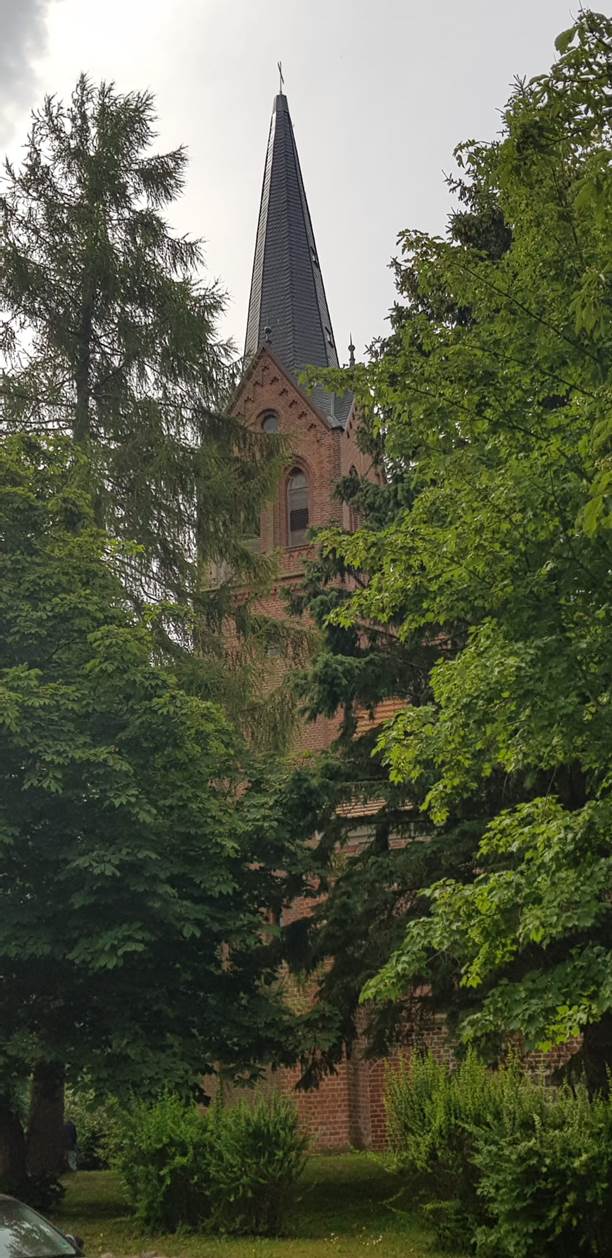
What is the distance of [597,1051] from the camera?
13.1 meters

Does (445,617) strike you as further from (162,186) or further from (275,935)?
(162,186)

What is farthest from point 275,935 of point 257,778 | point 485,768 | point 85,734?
point 485,768

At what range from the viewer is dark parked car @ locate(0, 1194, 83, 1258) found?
7.85 metres

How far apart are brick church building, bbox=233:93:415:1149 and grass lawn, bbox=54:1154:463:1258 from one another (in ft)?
24.5

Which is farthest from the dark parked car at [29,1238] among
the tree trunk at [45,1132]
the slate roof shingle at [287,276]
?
the slate roof shingle at [287,276]

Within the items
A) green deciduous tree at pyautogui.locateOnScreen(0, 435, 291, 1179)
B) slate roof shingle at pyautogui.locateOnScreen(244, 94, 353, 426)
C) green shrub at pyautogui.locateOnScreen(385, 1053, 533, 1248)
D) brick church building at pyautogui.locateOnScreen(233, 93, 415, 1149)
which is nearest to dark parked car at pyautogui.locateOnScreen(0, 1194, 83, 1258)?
green shrub at pyautogui.locateOnScreen(385, 1053, 533, 1248)

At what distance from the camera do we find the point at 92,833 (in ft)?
46.9

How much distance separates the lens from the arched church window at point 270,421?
35.4 m

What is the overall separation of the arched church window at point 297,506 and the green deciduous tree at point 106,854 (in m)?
17.2

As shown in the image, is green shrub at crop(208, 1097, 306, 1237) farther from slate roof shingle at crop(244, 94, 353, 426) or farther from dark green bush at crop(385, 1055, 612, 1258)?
slate roof shingle at crop(244, 94, 353, 426)

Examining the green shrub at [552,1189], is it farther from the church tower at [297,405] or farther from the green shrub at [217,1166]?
the church tower at [297,405]

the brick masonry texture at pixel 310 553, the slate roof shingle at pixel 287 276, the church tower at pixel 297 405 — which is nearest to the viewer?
the brick masonry texture at pixel 310 553

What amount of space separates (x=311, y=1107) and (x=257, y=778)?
1068 centimetres

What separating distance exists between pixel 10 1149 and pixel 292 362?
25539 millimetres
